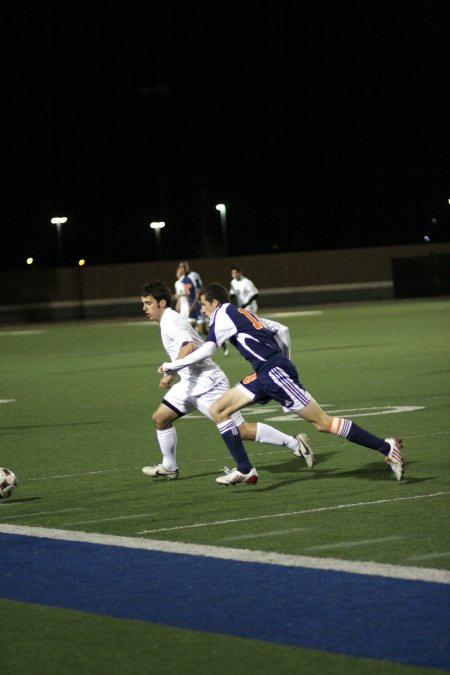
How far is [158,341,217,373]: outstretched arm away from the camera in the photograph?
415 inches

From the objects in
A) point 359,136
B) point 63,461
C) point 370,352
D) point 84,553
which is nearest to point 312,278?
point 359,136

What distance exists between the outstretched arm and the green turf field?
3.25 ft

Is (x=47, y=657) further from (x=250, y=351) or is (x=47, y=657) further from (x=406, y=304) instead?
(x=406, y=304)

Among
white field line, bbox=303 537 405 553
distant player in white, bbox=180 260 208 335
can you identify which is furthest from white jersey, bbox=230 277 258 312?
white field line, bbox=303 537 405 553

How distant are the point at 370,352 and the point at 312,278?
33211 mm

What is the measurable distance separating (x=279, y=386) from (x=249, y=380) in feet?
1.01

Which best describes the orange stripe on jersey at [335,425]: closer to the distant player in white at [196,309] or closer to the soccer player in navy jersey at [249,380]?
the soccer player in navy jersey at [249,380]

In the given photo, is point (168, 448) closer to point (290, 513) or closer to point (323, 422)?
point (323, 422)

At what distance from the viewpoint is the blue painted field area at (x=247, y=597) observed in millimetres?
5762

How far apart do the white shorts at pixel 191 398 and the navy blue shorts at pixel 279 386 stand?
559 millimetres

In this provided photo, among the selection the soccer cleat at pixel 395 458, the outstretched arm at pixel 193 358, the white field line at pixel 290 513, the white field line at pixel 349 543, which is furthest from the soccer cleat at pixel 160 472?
the white field line at pixel 349 543

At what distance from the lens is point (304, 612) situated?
625 cm

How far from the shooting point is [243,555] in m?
7.70

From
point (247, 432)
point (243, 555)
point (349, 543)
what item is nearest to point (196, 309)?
point (247, 432)
